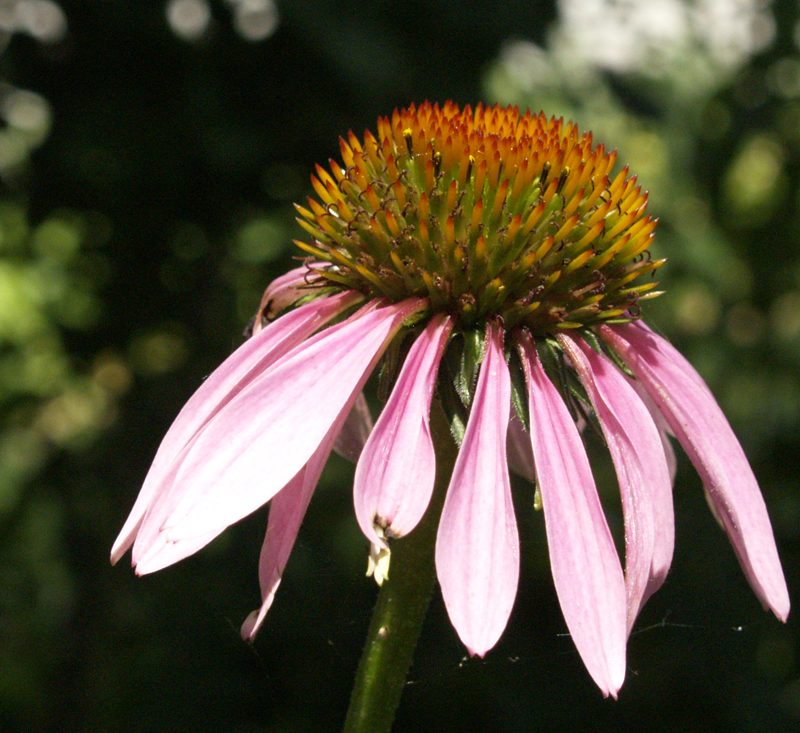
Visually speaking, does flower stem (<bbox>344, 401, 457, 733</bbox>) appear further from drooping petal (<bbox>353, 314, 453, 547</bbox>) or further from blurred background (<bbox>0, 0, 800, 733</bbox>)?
blurred background (<bbox>0, 0, 800, 733</bbox>)

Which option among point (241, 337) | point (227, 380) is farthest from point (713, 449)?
point (241, 337)

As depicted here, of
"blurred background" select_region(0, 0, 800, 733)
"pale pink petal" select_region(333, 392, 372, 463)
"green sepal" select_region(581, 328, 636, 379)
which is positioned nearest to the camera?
"green sepal" select_region(581, 328, 636, 379)

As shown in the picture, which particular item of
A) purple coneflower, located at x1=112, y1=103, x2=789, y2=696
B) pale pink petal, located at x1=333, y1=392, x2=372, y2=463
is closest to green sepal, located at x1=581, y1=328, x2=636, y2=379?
purple coneflower, located at x1=112, y1=103, x2=789, y2=696

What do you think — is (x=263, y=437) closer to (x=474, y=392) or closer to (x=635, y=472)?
(x=474, y=392)

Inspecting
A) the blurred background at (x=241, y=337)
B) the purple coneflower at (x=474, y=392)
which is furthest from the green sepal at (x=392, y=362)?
the blurred background at (x=241, y=337)

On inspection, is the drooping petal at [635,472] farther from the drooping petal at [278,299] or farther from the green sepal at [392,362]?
the drooping petal at [278,299]

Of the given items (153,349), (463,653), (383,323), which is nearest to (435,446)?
(383,323)

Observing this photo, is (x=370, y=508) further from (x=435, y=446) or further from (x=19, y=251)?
(x=19, y=251)
